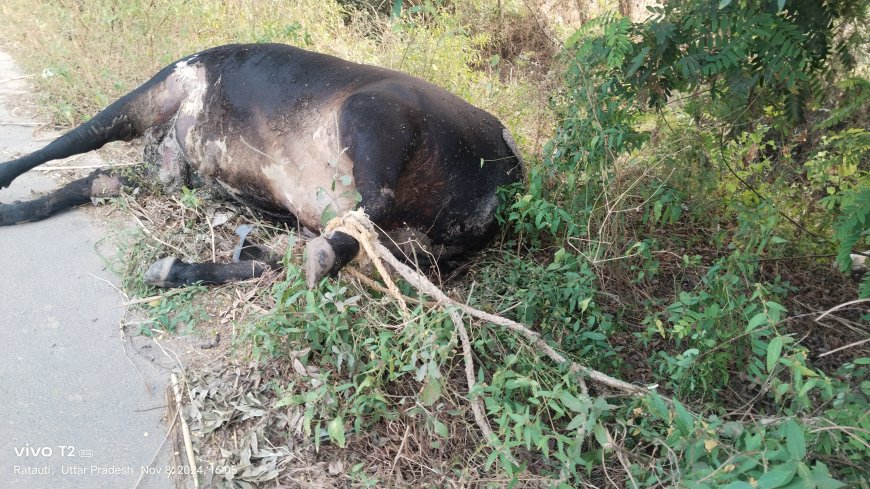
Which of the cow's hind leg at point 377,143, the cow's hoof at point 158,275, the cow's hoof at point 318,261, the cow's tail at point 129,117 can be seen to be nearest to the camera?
the cow's hoof at point 318,261

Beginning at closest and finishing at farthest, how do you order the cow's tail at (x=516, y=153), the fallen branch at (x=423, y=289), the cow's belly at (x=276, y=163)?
1. the fallen branch at (x=423, y=289)
2. the cow's belly at (x=276, y=163)
3. the cow's tail at (x=516, y=153)

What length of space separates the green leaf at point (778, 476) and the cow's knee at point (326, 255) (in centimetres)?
164

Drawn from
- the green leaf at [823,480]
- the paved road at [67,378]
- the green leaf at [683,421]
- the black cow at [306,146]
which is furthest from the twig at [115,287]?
the green leaf at [823,480]

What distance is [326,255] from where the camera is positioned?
2.51m

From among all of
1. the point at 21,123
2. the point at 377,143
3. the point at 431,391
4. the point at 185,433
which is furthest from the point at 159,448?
the point at 21,123

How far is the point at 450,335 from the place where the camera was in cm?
224

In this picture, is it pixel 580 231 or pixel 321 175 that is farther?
pixel 321 175

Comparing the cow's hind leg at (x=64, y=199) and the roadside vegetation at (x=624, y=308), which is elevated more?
the roadside vegetation at (x=624, y=308)

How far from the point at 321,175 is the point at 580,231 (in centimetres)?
132

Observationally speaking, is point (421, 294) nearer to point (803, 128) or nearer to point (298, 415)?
point (298, 415)

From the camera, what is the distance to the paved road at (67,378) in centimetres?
217

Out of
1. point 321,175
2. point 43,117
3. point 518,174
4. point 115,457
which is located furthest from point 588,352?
point 43,117

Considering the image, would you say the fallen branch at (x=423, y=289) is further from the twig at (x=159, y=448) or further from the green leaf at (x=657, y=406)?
the twig at (x=159, y=448)

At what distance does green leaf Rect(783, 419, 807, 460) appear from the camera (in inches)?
57.6
